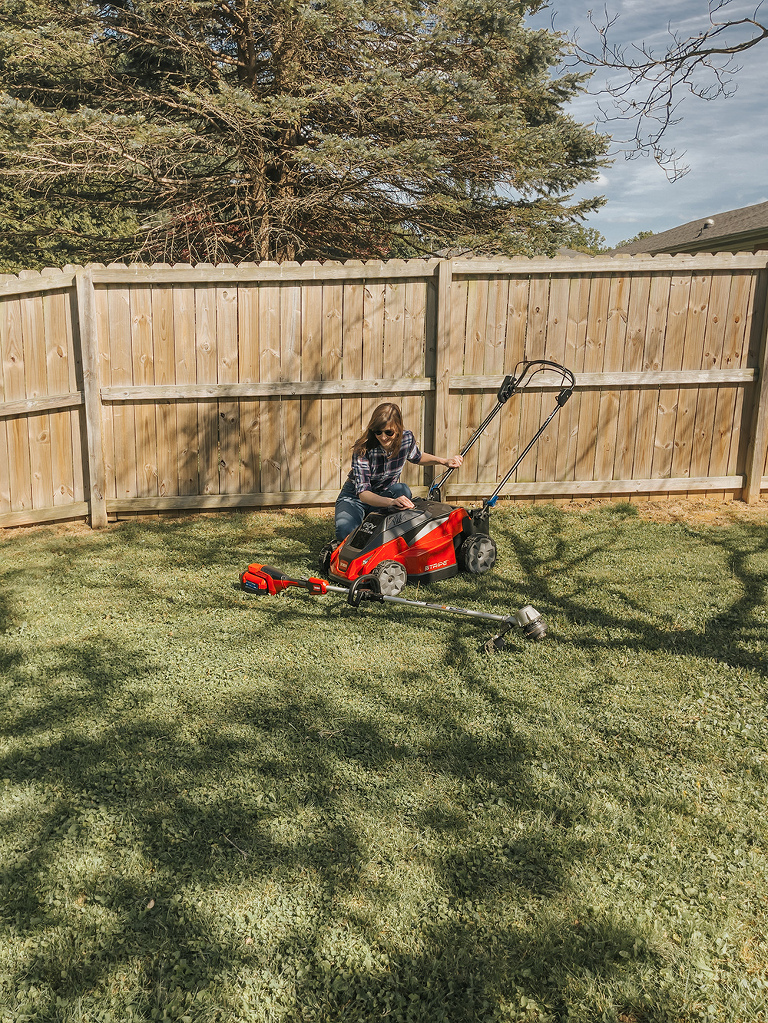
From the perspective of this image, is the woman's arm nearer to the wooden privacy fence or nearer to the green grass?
the green grass

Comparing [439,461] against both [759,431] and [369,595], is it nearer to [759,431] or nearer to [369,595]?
[369,595]

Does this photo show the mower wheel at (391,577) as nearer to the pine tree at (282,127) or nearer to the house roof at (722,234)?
the pine tree at (282,127)

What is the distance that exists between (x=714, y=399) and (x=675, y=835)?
17.6 ft

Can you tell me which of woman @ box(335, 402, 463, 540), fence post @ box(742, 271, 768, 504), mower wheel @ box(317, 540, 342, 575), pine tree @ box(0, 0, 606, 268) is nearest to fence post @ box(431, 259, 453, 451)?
woman @ box(335, 402, 463, 540)

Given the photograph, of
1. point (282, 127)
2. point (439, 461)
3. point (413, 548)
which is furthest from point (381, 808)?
point (282, 127)

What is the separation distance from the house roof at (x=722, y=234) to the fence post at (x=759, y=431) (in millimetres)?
8881

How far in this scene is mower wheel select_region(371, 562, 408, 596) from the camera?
15.8 ft

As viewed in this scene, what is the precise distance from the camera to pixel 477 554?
5.37 meters

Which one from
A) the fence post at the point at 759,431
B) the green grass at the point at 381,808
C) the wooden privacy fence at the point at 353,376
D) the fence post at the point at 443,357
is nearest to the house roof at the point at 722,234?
the fence post at the point at 759,431

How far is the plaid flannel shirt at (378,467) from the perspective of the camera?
541 centimetres

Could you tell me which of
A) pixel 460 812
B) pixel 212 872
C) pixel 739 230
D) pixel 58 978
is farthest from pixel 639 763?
pixel 739 230

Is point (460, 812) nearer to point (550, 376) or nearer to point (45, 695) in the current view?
point (45, 695)

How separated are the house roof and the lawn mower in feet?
39.8

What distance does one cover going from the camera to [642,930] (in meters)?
2.26
